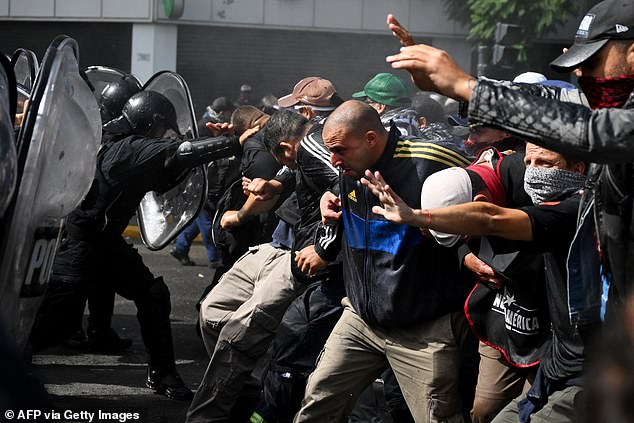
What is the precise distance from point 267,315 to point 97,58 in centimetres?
1494

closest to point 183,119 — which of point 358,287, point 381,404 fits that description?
point 381,404

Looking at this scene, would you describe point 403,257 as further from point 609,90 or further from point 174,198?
point 174,198

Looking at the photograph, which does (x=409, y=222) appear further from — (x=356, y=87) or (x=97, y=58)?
(x=97, y=58)

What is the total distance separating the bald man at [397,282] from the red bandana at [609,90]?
1.26m

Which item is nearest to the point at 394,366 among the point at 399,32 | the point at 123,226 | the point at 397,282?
the point at 397,282

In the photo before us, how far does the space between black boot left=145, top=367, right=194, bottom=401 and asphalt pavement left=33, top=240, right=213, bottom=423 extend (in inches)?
1.5

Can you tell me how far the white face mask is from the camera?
3.28 meters

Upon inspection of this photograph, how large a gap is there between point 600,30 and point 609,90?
158mm

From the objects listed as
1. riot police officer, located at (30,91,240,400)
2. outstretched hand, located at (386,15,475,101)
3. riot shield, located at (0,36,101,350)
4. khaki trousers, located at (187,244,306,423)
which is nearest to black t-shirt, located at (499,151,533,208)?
outstretched hand, located at (386,15,475,101)

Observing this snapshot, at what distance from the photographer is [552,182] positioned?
3.30 metres

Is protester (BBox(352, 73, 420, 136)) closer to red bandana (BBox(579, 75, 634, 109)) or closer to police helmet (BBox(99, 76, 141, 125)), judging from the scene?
police helmet (BBox(99, 76, 141, 125))

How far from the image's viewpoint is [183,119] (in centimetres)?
634

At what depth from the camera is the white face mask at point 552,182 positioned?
3275 mm

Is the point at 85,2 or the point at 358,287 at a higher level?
the point at 85,2
